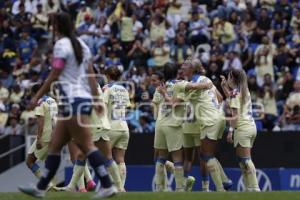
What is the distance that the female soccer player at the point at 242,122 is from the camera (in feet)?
58.7

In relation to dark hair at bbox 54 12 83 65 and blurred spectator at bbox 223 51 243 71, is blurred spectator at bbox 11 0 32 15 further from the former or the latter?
dark hair at bbox 54 12 83 65

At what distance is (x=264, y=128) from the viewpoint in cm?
2531

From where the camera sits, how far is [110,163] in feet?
56.5

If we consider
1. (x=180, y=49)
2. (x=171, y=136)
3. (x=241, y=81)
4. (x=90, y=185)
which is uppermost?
(x=180, y=49)

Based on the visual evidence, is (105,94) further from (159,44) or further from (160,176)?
(159,44)

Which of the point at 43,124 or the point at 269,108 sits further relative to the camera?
the point at 269,108

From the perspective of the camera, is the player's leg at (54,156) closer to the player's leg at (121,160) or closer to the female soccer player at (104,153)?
the female soccer player at (104,153)

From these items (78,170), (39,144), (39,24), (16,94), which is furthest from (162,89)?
(39,24)

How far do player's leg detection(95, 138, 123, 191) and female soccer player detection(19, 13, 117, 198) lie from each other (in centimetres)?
331

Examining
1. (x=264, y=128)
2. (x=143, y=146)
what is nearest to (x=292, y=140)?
(x=264, y=128)

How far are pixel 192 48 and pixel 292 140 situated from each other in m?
5.98

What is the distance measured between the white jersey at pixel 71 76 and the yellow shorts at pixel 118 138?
4450mm

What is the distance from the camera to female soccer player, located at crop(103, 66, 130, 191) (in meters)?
18.0

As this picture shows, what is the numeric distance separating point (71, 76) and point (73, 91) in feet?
0.68
